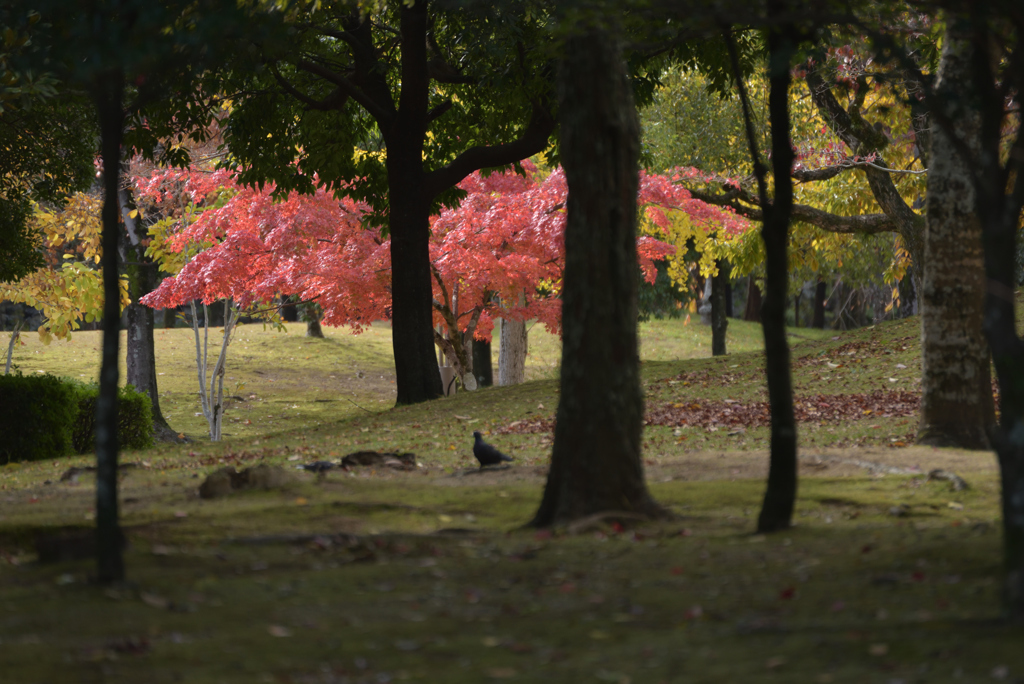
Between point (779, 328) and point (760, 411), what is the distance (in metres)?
7.81

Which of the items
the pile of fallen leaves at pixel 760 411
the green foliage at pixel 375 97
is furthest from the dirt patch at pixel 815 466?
the green foliage at pixel 375 97

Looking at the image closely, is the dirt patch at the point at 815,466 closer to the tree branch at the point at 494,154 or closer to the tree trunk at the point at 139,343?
the tree branch at the point at 494,154

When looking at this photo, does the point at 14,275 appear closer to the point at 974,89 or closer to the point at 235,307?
the point at 235,307

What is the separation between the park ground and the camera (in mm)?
3766

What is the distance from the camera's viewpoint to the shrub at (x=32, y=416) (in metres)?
13.1

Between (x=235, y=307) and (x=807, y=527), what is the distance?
1577 cm

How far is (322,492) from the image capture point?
752 cm

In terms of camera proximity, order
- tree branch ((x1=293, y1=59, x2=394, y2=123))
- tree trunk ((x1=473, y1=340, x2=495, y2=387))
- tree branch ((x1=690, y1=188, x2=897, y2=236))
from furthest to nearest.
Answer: tree trunk ((x1=473, y1=340, x2=495, y2=387)) < tree branch ((x1=690, y1=188, x2=897, y2=236)) < tree branch ((x1=293, y1=59, x2=394, y2=123))

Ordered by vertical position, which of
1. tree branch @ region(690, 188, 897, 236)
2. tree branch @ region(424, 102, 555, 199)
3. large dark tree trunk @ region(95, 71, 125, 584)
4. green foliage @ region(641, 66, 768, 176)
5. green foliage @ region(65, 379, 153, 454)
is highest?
green foliage @ region(641, 66, 768, 176)

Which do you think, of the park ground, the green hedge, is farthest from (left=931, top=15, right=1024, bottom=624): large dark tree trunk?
the green hedge

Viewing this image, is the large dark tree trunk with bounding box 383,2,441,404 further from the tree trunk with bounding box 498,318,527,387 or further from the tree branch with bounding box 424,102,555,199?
the tree trunk with bounding box 498,318,527,387

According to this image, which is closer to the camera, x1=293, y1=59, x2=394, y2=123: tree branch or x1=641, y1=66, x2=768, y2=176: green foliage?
x1=293, y1=59, x2=394, y2=123: tree branch

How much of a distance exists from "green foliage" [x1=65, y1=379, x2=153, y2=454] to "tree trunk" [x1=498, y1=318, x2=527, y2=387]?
9.27m

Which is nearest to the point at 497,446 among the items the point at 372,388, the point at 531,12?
the point at 531,12
